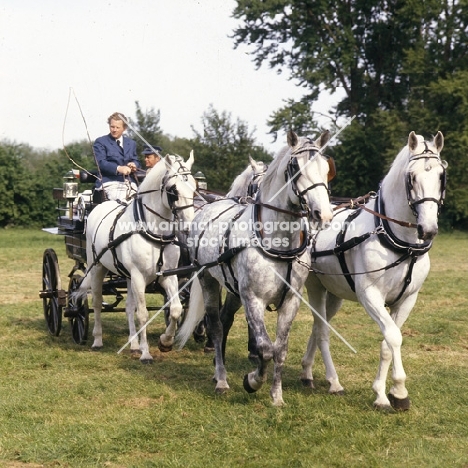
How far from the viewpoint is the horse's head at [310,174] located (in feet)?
16.4

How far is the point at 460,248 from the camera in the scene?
22359 millimetres

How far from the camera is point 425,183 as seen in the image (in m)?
5.13

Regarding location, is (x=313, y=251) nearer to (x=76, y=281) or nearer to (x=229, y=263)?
(x=229, y=263)

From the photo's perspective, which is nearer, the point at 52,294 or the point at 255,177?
the point at 255,177

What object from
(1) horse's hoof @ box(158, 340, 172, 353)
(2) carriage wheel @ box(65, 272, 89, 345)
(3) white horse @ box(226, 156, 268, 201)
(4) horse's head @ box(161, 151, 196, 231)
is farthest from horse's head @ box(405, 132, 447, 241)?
(2) carriage wheel @ box(65, 272, 89, 345)

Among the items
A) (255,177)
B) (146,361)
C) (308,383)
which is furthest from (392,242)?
(146,361)

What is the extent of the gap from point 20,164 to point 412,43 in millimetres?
18398

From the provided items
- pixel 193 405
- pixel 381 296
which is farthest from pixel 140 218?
pixel 381 296

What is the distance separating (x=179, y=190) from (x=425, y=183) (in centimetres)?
290

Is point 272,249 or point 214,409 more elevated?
point 272,249

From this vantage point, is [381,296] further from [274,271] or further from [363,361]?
[363,361]

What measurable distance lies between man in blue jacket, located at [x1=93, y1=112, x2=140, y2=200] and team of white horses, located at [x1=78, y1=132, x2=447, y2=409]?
2197 mm

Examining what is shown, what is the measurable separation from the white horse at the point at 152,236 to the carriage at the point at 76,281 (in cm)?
36

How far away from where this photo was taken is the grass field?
4648 millimetres
